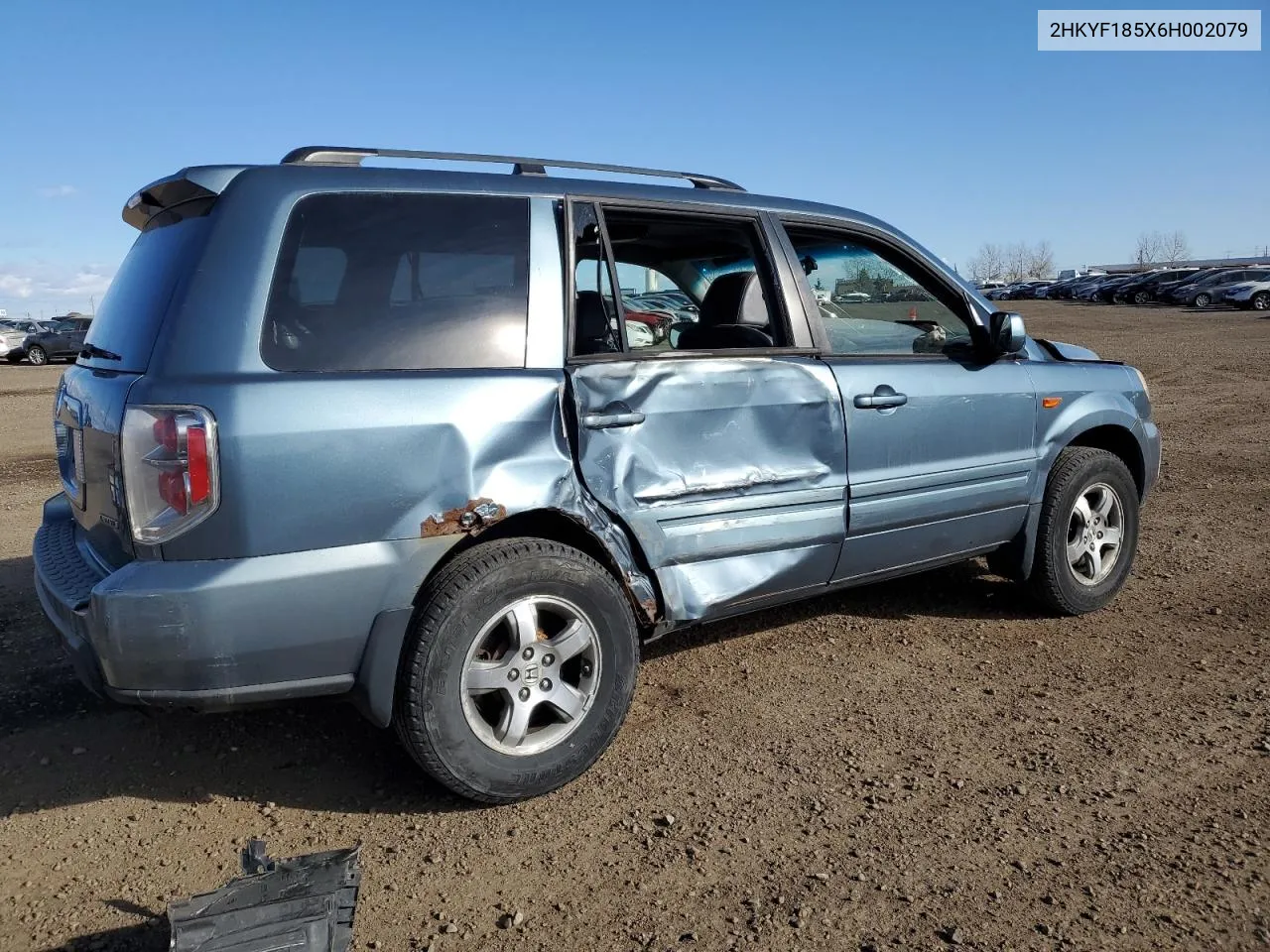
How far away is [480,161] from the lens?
337 cm

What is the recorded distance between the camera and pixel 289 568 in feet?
8.66

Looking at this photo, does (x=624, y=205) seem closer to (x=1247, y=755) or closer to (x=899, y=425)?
(x=899, y=425)

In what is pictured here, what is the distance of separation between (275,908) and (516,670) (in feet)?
3.04

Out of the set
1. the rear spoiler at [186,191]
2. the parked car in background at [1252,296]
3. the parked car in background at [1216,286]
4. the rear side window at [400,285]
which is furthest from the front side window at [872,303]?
the parked car in background at [1216,286]

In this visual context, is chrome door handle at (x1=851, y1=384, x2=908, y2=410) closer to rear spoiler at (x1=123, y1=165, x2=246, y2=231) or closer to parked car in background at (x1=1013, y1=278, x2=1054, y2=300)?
rear spoiler at (x1=123, y1=165, x2=246, y2=231)

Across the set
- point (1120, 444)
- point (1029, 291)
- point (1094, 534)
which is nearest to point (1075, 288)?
point (1029, 291)

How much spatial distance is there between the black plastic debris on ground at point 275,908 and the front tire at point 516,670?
1.45 feet

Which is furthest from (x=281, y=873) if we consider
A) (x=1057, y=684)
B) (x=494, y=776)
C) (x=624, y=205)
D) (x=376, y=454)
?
(x=1057, y=684)

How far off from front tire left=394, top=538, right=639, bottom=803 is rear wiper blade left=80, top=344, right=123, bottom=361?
118 centimetres

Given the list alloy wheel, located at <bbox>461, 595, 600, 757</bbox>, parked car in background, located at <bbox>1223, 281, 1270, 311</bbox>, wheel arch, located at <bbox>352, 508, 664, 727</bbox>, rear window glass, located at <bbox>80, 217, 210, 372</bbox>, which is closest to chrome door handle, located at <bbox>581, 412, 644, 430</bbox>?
wheel arch, located at <bbox>352, 508, 664, 727</bbox>

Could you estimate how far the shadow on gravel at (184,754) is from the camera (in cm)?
318

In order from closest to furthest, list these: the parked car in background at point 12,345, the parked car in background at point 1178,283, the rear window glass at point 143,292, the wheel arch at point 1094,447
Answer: the rear window glass at point 143,292
the wheel arch at point 1094,447
the parked car in background at point 12,345
the parked car in background at point 1178,283

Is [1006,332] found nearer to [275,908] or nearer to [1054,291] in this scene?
[275,908]

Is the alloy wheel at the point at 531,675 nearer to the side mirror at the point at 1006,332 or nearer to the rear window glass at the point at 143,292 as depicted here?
the rear window glass at the point at 143,292
